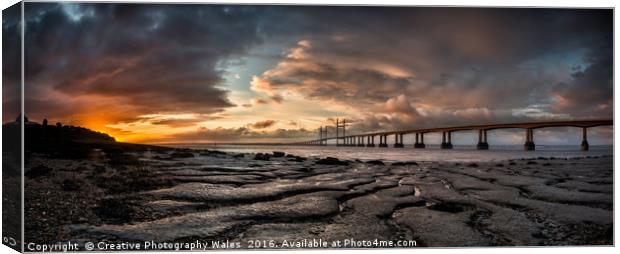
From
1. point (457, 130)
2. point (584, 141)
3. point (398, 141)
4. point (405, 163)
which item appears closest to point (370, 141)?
point (398, 141)

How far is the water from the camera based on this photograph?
8.39 metres

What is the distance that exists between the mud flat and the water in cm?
20

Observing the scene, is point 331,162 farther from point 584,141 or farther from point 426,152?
point 584,141

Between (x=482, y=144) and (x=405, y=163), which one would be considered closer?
(x=482, y=144)

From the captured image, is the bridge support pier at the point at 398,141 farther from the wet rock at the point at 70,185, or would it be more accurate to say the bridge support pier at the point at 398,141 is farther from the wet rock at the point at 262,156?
the wet rock at the point at 70,185

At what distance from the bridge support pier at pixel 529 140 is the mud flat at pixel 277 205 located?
21.7 inches

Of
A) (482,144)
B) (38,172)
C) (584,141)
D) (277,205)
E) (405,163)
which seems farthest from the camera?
(405,163)

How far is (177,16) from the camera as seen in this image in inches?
301

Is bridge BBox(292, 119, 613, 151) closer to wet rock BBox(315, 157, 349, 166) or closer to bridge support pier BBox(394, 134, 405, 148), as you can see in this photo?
bridge support pier BBox(394, 134, 405, 148)

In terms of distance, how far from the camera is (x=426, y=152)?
8.98 meters

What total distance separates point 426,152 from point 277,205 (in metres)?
2.69

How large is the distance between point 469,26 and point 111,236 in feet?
17.9

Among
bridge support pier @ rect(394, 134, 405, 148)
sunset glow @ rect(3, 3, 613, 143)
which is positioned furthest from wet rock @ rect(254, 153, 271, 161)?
bridge support pier @ rect(394, 134, 405, 148)

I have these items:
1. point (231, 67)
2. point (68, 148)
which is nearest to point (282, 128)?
point (231, 67)
